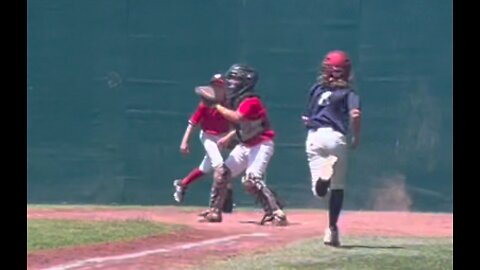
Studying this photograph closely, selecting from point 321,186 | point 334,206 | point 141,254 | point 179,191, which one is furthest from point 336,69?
point 179,191

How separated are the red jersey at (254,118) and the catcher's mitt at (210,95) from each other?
70cm

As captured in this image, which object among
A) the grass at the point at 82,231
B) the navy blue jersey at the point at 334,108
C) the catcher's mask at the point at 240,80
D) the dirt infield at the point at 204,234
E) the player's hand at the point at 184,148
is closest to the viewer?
the dirt infield at the point at 204,234

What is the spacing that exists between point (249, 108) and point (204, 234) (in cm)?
153

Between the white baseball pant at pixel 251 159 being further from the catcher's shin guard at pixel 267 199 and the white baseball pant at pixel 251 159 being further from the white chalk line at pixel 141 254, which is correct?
the white chalk line at pixel 141 254

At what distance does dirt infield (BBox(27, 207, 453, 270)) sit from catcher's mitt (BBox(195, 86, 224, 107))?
1.21m

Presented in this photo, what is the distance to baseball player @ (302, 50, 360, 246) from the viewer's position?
11.0 meters

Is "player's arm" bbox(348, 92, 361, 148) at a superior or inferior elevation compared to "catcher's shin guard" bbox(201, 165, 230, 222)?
superior

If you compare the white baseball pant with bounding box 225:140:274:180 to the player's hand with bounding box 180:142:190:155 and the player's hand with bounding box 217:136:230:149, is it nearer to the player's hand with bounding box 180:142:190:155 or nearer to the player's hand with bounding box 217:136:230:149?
the player's hand with bounding box 217:136:230:149

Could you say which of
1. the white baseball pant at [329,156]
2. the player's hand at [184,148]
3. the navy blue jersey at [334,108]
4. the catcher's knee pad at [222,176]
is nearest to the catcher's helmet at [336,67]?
the navy blue jersey at [334,108]

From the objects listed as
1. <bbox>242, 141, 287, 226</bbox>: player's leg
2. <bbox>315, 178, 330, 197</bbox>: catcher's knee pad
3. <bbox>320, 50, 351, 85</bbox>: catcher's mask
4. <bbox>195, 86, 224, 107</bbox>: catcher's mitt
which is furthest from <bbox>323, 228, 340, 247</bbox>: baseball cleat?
<bbox>195, 86, 224, 107</bbox>: catcher's mitt

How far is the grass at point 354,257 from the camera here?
9.68 meters

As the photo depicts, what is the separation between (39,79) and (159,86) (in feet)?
4.51

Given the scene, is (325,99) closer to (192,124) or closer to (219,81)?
(219,81)
